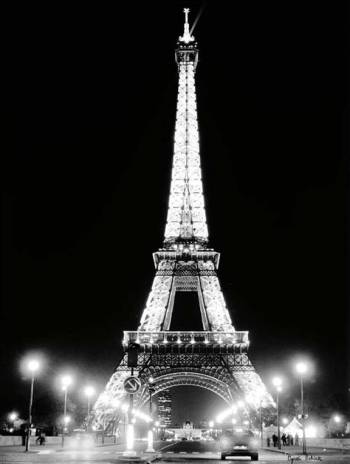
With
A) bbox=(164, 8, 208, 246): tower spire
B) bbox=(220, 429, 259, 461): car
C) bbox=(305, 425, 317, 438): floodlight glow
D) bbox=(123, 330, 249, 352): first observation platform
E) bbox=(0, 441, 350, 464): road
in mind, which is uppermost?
bbox=(164, 8, 208, 246): tower spire

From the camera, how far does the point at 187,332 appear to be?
78.1m

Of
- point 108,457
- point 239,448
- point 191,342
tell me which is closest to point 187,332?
point 191,342

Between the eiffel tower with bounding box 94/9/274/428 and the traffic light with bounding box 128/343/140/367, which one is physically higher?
the eiffel tower with bounding box 94/9/274/428

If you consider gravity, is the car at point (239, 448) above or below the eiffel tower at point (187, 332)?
below

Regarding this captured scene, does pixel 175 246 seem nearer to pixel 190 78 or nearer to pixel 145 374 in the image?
pixel 145 374

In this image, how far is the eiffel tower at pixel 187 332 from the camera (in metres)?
73.6

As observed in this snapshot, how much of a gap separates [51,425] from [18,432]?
9.40m

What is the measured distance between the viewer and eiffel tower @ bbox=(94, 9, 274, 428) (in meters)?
73.6

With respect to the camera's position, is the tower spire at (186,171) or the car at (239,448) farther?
the tower spire at (186,171)

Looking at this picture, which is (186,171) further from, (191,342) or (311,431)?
(311,431)

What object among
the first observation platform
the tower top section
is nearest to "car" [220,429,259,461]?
the first observation platform

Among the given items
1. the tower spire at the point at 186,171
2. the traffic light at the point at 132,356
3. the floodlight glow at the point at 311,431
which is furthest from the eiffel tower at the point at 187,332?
the traffic light at the point at 132,356

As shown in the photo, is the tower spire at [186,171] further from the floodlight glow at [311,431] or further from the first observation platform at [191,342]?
the floodlight glow at [311,431]

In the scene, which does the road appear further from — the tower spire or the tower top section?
the tower top section
